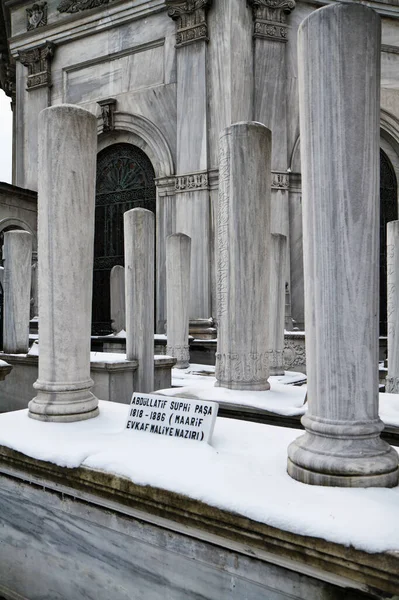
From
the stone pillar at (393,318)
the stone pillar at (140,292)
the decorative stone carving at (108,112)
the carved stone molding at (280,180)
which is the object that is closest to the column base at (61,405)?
the stone pillar at (140,292)

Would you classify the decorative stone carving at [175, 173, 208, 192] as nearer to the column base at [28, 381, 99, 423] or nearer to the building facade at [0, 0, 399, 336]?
the building facade at [0, 0, 399, 336]

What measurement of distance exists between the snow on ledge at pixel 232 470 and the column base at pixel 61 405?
0.25 feet

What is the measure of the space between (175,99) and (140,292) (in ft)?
27.5

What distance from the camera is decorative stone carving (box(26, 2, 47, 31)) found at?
51.6 feet

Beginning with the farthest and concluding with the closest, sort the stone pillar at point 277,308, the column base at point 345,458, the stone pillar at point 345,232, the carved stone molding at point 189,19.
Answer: the carved stone molding at point 189,19
the stone pillar at point 277,308
the stone pillar at point 345,232
the column base at point 345,458

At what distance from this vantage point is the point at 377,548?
5.83ft

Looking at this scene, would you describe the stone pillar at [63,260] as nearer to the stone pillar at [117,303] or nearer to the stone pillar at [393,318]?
the stone pillar at [393,318]

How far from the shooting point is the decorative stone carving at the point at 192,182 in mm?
12398

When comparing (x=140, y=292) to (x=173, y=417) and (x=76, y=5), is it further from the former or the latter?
(x=76, y=5)

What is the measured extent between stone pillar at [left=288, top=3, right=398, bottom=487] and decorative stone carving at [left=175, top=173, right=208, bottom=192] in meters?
10.0

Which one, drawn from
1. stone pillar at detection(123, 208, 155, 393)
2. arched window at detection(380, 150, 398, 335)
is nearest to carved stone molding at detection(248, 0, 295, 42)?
arched window at detection(380, 150, 398, 335)

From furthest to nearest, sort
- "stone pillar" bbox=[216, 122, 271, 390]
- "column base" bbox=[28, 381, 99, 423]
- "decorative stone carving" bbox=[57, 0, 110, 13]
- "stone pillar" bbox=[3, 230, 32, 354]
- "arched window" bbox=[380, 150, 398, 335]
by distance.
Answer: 1. "decorative stone carving" bbox=[57, 0, 110, 13]
2. "arched window" bbox=[380, 150, 398, 335]
3. "stone pillar" bbox=[3, 230, 32, 354]
4. "stone pillar" bbox=[216, 122, 271, 390]
5. "column base" bbox=[28, 381, 99, 423]

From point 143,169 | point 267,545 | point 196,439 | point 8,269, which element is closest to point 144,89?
point 143,169

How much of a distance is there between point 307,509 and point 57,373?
2.25 m
